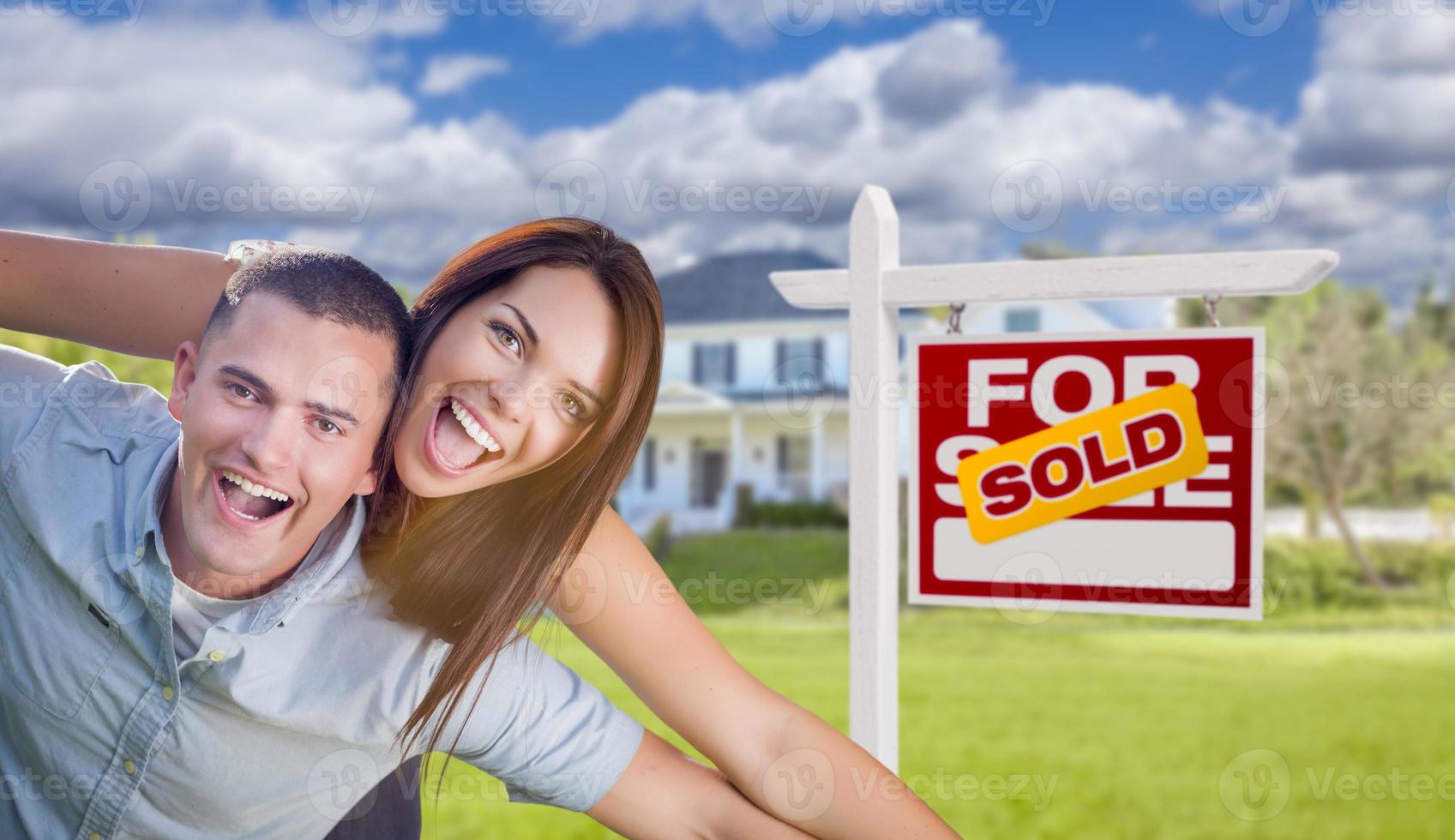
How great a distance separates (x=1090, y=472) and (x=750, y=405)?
17196 millimetres

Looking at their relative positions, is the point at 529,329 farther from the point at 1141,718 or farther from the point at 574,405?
the point at 1141,718

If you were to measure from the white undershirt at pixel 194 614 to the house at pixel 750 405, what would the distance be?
1641cm

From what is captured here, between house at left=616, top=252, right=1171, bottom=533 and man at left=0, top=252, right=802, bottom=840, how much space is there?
16.2m

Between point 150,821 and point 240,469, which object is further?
point 150,821

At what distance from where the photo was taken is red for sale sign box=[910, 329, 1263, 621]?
2.63 metres

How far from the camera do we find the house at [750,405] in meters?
19.2

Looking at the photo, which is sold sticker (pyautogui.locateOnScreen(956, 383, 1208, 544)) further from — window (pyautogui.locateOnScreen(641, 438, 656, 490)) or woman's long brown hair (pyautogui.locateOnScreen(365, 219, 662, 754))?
window (pyautogui.locateOnScreen(641, 438, 656, 490))

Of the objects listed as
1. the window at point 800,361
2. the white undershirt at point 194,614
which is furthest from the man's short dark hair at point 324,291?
the window at point 800,361

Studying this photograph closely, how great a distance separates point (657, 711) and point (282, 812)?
0.76 metres

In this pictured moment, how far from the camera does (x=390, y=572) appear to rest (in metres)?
2.20

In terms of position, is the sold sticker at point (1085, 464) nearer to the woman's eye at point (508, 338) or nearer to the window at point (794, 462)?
the woman's eye at point (508, 338)

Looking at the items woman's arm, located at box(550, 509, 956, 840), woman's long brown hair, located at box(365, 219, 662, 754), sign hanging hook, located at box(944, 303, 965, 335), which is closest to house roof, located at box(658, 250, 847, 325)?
sign hanging hook, located at box(944, 303, 965, 335)

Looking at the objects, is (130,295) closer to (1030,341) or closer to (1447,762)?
(1030,341)

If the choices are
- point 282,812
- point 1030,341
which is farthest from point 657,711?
point 1030,341
